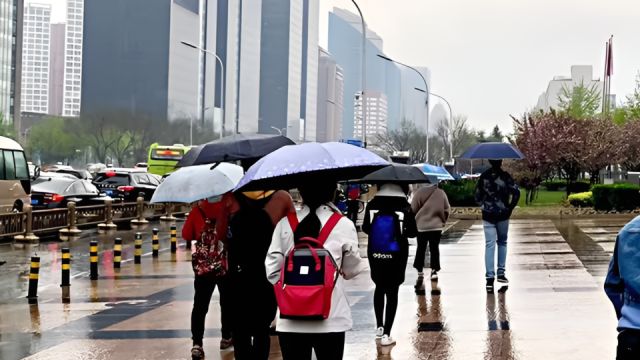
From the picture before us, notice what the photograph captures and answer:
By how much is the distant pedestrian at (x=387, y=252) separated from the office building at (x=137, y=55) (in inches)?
4813

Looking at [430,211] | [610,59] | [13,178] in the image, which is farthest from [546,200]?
[430,211]

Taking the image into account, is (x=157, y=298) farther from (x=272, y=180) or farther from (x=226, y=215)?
(x=272, y=180)

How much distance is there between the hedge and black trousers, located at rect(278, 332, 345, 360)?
89.0 feet

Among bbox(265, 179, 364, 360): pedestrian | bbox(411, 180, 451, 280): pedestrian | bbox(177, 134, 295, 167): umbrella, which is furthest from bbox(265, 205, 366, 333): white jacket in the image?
bbox(411, 180, 451, 280): pedestrian

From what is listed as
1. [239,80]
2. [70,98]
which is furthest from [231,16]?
[70,98]

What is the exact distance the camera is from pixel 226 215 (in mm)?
8586

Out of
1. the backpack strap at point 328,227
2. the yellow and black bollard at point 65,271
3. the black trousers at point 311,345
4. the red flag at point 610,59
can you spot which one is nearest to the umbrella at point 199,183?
the backpack strap at point 328,227

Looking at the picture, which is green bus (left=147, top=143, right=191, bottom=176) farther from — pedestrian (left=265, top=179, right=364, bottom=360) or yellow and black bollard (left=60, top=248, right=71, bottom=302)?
pedestrian (left=265, top=179, right=364, bottom=360)

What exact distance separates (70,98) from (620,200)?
561 ft

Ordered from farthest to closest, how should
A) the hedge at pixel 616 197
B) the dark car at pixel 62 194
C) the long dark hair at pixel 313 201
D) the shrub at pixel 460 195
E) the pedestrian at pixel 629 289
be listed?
the shrub at pixel 460 195 < the hedge at pixel 616 197 < the dark car at pixel 62 194 < the long dark hair at pixel 313 201 < the pedestrian at pixel 629 289

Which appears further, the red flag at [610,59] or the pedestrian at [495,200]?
the red flag at [610,59]

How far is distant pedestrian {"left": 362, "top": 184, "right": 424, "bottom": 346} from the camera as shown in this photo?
9.08 metres

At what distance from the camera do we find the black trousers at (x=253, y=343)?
714 centimetres

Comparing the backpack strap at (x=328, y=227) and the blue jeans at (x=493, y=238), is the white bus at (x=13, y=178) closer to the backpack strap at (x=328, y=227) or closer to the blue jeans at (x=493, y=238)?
the blue jeans at (x=493, y=238)
